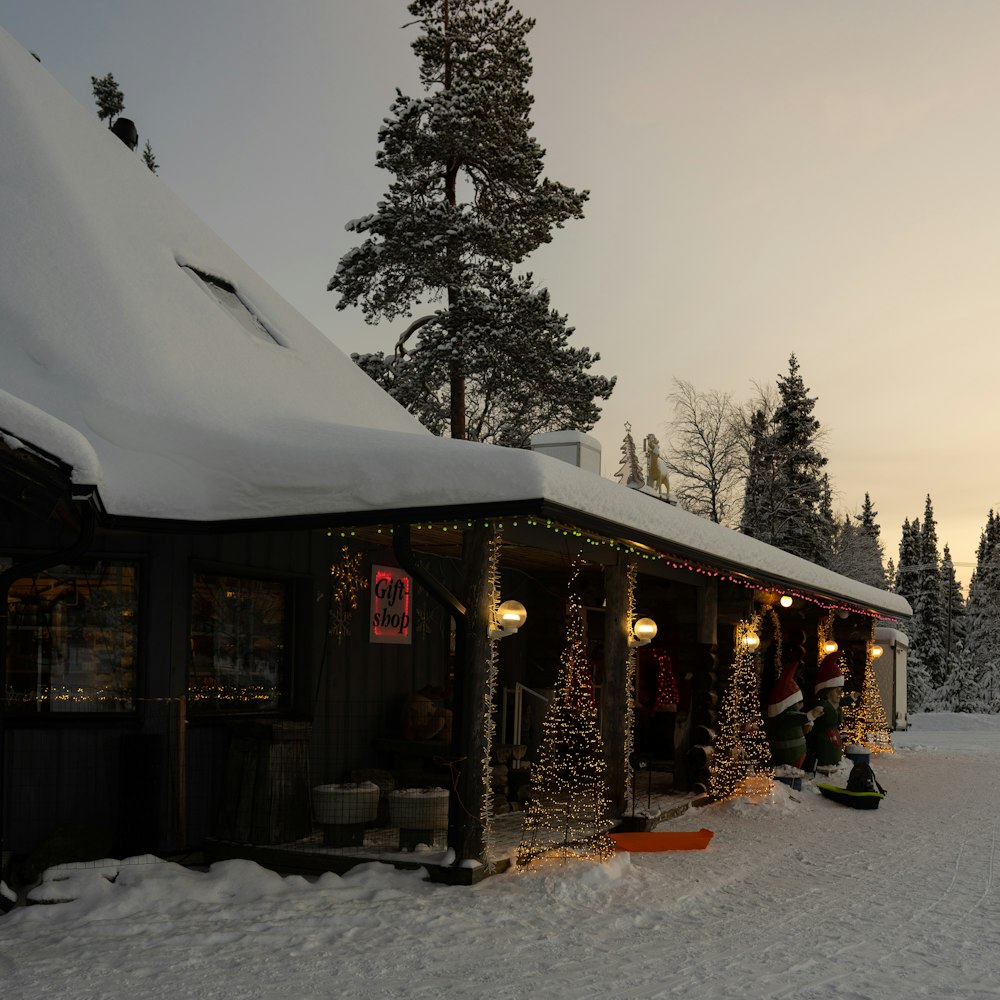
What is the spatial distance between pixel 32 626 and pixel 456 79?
19.8 meters

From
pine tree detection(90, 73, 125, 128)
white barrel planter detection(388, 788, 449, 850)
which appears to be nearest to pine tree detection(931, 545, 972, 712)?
pine tree detection(90, 73, 125, 128)

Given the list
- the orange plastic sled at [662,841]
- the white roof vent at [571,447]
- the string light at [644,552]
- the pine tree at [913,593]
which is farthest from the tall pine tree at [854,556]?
the orange plastic sled at [662,841]

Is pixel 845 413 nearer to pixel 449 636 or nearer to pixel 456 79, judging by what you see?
pixel 456 79

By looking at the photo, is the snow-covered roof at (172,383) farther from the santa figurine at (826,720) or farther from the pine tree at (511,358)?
the pine tree at (511,358)

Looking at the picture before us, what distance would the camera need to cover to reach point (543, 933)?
659 cm

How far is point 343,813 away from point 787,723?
7905 millimetres

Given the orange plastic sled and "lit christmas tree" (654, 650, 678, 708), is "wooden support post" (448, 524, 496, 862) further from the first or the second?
"lit christmas tree" (654, 650, 678, 708)

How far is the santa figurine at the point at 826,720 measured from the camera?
1565 centimetres

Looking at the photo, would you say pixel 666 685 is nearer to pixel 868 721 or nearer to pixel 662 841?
pixel 868 721

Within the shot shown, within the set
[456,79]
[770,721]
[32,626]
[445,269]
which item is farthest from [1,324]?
[456,79]

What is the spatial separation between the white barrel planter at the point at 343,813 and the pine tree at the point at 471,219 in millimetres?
16798

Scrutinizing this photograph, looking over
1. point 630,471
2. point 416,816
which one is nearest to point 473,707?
point 416,816

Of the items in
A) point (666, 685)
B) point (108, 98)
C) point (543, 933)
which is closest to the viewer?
point (543, 933)

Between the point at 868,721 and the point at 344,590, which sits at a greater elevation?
the point at 344,590
